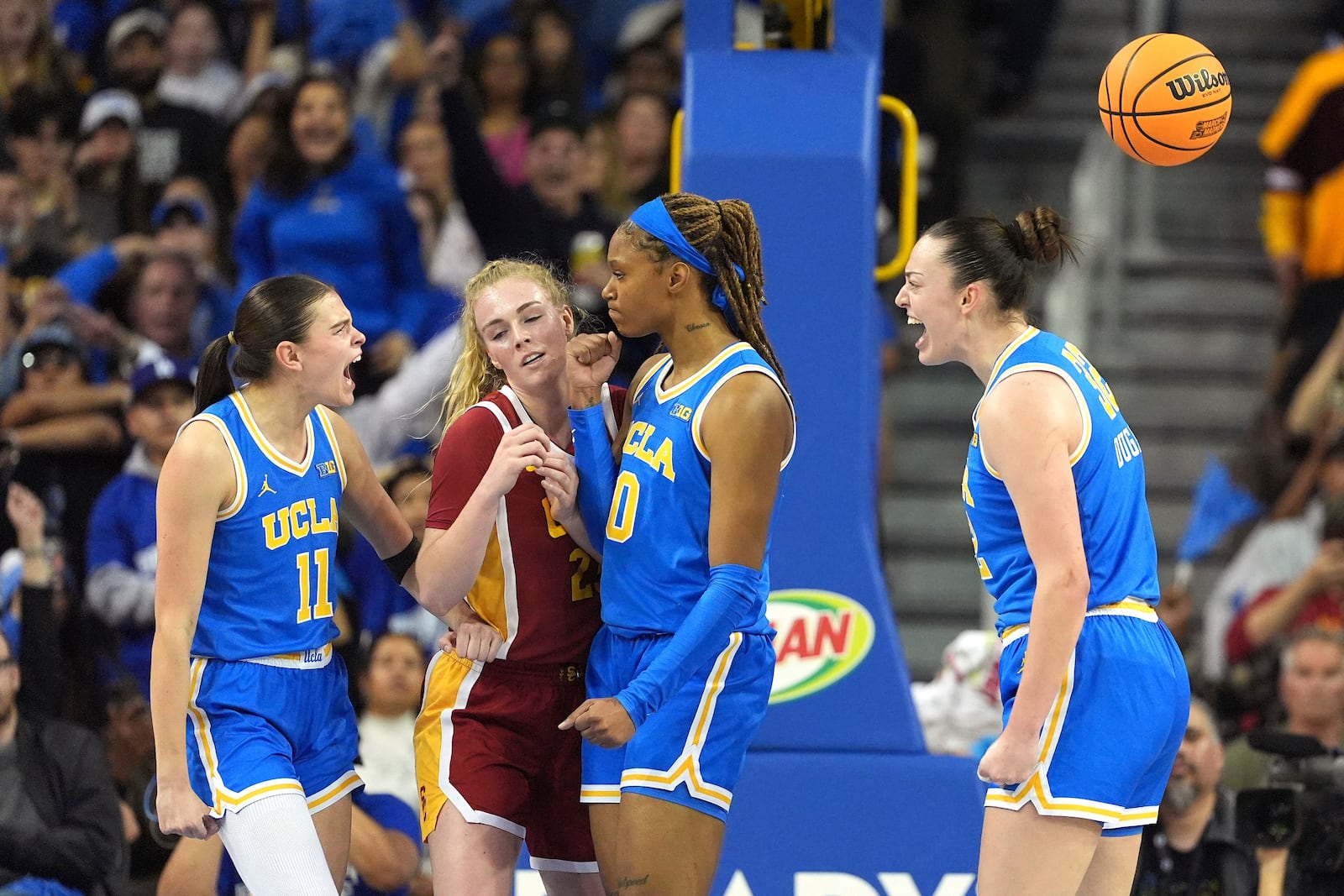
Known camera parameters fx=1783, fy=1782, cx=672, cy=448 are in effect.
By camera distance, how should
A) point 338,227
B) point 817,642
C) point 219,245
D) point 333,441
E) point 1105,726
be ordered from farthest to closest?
point 219,245 < point 338,227 < point 817,642 < point 333,441 < point 1105,726

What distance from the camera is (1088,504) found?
11.3 feet

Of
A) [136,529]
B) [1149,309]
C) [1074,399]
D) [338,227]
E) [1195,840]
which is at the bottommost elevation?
[1195,840]

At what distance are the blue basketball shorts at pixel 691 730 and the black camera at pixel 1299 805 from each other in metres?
2.11

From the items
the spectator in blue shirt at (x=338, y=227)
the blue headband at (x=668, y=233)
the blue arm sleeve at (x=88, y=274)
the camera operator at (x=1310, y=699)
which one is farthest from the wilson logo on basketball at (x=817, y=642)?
the blue arm sleeve at (x=88, y=274)

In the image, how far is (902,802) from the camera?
494 centimetres

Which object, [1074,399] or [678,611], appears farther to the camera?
[678,611]

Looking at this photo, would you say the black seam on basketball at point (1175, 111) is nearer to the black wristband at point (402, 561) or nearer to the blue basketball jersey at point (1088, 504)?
the blue basketball jersey at point (1088, 504)

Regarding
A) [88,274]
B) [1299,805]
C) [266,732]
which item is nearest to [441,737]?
[266,732]

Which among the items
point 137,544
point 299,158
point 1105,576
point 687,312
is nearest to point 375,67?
point 299,158

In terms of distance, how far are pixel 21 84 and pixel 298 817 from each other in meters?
7.02

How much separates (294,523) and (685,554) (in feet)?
2.88

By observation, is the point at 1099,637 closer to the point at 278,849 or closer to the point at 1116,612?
the point at 1116,612

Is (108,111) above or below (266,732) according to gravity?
above

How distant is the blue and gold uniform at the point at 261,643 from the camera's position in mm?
3764
